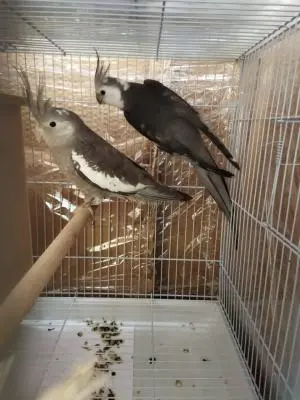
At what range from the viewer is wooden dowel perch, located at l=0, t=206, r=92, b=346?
496 mm

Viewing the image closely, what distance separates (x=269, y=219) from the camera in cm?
82

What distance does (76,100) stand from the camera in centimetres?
116

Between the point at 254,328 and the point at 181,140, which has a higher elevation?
the point at 181,140

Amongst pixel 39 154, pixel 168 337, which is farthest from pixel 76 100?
pixel 168 337

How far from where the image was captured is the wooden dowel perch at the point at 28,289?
496 millimetres

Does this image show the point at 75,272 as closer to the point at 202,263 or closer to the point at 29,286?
the point at 202,263

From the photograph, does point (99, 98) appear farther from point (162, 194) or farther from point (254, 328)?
point (254, 328)

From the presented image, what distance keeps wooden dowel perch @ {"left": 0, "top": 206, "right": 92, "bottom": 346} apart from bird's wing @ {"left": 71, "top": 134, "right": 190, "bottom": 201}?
0.25 metres

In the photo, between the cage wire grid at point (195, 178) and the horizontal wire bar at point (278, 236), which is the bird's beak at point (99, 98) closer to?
the cage wire grid at point (195, 178)

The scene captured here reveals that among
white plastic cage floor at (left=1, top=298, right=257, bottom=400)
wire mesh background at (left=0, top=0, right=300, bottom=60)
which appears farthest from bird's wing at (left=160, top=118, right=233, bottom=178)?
white plastic cage floor at (left=1, top=298, right=257, bottom=400)

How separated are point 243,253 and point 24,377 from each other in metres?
0.68

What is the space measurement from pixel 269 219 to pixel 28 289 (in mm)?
537

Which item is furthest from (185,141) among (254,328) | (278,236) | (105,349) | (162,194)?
(105,349)

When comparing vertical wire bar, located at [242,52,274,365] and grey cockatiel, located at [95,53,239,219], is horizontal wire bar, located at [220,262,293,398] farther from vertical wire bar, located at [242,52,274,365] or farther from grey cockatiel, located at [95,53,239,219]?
grey cockatiel, located at [95,53,239,219]
